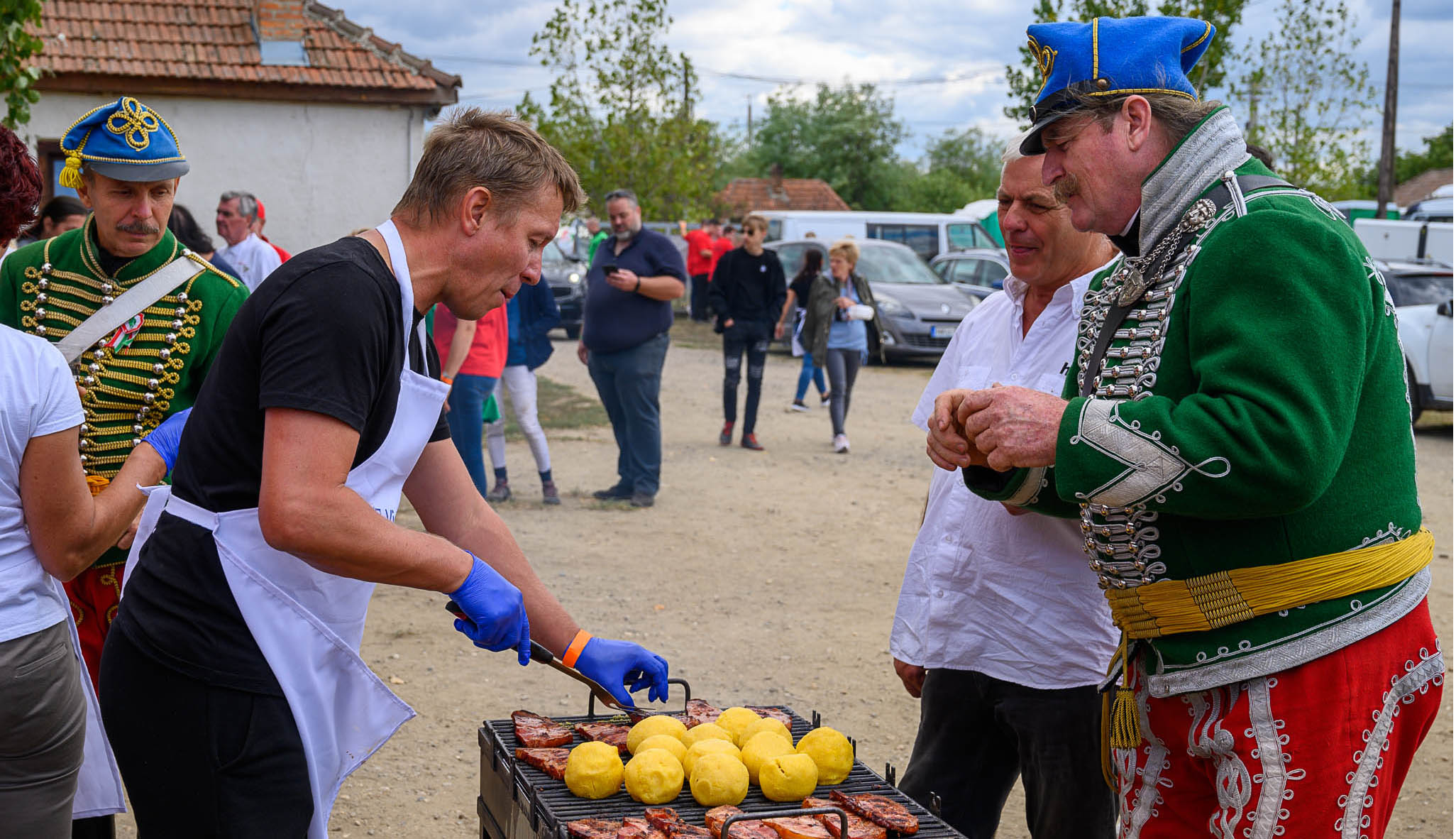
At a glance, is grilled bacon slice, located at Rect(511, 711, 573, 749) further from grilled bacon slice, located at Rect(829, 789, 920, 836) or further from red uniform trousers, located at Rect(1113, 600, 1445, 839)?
red uniform trousers, located at Rect(1113, 600, 1445, 839)

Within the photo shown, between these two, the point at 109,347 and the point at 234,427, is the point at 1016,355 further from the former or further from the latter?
the point at 109,347

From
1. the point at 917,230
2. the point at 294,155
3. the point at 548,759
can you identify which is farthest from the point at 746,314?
the point at 917,230

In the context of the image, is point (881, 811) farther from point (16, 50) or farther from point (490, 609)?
point (16, 50)

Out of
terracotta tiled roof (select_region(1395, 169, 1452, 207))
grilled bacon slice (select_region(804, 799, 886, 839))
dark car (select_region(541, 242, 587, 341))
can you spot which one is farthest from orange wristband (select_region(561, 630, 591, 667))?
terracotta tiled roof (select_region(1395, 169, 1452, 207))

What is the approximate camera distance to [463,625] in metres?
2.15

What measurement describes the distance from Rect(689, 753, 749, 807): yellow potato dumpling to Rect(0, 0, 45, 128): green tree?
183 inches

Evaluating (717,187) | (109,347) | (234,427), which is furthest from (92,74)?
(717,187)

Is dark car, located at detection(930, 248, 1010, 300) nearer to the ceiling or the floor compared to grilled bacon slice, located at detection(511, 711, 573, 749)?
nearer to the ceiling

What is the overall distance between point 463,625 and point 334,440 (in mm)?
451

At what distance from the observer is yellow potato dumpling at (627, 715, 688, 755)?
91.5 inches

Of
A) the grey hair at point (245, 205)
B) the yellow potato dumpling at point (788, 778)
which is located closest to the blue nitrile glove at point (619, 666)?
the yellow potato dumpling at point (788, 778)

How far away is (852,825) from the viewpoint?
2.01 m

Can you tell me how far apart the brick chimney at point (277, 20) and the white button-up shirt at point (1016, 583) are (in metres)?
14.0

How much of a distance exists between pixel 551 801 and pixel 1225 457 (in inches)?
50.2
